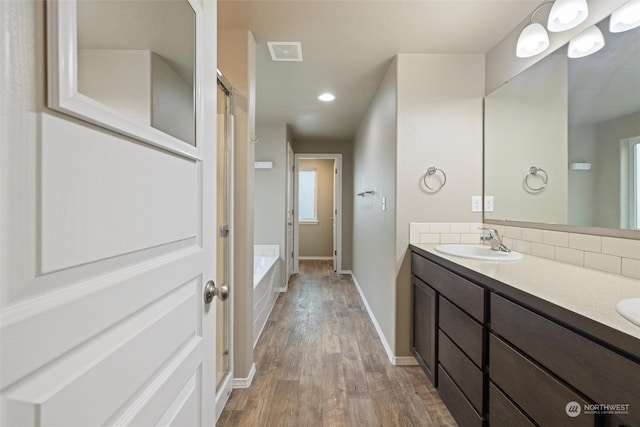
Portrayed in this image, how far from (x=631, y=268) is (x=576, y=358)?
2.37 feet

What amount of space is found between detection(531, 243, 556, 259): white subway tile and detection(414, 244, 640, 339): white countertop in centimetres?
5

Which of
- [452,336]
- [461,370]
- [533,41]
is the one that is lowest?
[461,370]

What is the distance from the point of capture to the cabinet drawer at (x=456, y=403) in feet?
4.49

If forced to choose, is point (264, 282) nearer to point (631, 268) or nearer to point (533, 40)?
point (631, 268)

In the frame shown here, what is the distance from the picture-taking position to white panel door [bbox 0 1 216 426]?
34 centimetres

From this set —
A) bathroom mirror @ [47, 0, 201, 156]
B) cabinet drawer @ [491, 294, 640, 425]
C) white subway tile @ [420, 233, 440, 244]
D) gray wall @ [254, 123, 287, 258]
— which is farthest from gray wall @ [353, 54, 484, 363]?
gray wall @ [254, 123, 287, 258]

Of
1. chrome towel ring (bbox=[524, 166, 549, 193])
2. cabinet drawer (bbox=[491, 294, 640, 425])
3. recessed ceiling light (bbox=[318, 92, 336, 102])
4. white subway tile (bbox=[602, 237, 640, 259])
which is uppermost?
recessed ceiling light (bbox=[318, 92, 336, 102])

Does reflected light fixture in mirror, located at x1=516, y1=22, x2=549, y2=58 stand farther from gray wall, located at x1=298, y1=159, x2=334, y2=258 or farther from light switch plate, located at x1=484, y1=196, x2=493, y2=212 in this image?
gray wall, located at x1=298, y1=159, x2=334, y2=258

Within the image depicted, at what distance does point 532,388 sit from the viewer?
1.00 m

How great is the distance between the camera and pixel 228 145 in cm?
186

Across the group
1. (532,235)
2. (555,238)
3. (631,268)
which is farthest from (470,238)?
(631,268)

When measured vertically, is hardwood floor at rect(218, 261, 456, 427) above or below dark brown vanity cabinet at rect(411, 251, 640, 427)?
below

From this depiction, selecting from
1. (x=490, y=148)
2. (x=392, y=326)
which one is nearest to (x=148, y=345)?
(x=392, y=326)

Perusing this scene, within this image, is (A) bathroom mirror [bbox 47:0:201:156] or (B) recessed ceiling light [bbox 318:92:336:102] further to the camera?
(B) recessed ceiling light [bbox 318:92:336:102]
